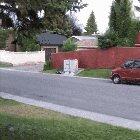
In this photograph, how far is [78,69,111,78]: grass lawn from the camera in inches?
1458

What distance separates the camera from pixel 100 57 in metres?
42.2

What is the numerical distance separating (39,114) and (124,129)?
13.8 feet

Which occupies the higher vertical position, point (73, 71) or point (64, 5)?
point (64, 5)

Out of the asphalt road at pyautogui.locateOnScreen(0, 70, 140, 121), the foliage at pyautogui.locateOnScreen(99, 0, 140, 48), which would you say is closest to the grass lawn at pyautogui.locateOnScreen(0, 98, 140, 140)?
the asphalt road at pyautogui.locateOnScreen(0, 70, 140, 121)

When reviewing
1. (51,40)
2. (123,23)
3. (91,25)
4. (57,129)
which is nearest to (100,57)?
(123,23)

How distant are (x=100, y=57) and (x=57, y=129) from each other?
98.9 feet

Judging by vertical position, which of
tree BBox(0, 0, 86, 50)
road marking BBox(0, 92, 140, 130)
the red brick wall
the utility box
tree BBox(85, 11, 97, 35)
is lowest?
road marking BBox(0, 92, 140, 130)

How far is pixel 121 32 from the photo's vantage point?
140 ft

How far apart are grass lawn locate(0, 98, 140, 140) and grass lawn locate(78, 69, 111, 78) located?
20978 mm

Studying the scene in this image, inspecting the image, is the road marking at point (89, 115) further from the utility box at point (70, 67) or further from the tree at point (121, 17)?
the tree at point (121, 17)

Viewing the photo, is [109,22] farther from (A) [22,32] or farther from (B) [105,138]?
→ (B) [105,138]

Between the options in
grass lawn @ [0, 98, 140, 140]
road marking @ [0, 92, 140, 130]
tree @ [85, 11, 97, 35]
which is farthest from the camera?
tree @ [85, 11, 97, 35]

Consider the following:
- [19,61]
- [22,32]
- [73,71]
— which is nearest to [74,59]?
[73,71]

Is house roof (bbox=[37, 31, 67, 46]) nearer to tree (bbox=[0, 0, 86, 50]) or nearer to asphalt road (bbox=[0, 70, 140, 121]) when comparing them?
asphalt road (bbox=[0, 70, 140, 121])
